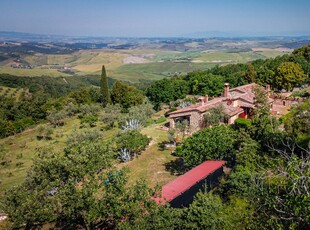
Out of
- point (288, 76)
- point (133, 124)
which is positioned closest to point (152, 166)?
point (133, 124)

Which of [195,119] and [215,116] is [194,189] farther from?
[195,119]

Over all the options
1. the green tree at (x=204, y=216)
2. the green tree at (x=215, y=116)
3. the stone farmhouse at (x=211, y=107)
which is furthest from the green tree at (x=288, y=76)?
the green tree at (x=204, y=216)

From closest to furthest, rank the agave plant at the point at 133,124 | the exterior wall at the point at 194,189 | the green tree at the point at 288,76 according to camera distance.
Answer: the exterior wall at the point at 194,189 < the agave plant at the point at 133,124 < the green tree at the point at 288,76

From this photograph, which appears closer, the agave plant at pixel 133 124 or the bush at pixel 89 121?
the agave plant at pixel 133 124

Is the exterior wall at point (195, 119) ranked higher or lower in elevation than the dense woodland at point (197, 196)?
lower

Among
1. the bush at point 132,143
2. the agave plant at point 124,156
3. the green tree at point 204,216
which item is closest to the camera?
the green tree at point 204,216

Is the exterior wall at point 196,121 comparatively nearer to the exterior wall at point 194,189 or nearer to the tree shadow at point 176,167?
the tree shadow at point 176,167

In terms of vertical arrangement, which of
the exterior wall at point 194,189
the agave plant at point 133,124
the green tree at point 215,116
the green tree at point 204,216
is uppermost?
the green tree at point 204,216

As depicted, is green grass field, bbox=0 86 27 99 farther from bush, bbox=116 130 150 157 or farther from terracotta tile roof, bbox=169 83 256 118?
bush, bbox=116 130 150 157
